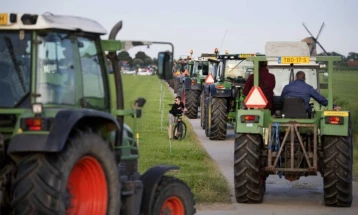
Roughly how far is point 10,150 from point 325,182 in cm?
771

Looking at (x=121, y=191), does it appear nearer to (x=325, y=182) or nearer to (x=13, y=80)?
(x=13, y=80)

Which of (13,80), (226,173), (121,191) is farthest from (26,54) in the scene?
(226,173)

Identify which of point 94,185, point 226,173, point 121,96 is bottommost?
point 226,173

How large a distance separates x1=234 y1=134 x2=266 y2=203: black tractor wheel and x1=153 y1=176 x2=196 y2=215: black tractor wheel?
409cm

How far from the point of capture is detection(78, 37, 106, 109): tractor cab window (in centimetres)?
904

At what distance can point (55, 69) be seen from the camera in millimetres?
8594

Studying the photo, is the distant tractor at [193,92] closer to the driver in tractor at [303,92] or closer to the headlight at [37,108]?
the driver in tractor at [303,92]

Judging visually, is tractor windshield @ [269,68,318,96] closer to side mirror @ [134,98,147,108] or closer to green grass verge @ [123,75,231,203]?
green grass verge @ [123,75,231,203]

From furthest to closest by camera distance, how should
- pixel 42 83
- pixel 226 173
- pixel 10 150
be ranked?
pixel 226 173 < pixel 42 83 < pixel 10 150

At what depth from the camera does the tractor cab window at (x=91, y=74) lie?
9039 mm

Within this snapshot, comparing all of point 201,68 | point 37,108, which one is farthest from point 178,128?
point 37,108

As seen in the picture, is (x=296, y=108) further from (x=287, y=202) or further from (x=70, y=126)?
(x=70, y=126)

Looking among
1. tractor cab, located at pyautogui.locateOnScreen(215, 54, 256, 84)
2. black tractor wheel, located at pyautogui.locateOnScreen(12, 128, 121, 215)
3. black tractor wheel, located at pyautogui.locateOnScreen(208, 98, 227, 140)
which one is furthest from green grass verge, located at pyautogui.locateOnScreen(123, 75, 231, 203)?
tractor cab, located at pyautogui.locateOnScreen(215, 54, 256, 84)

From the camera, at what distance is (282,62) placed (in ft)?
51.7
